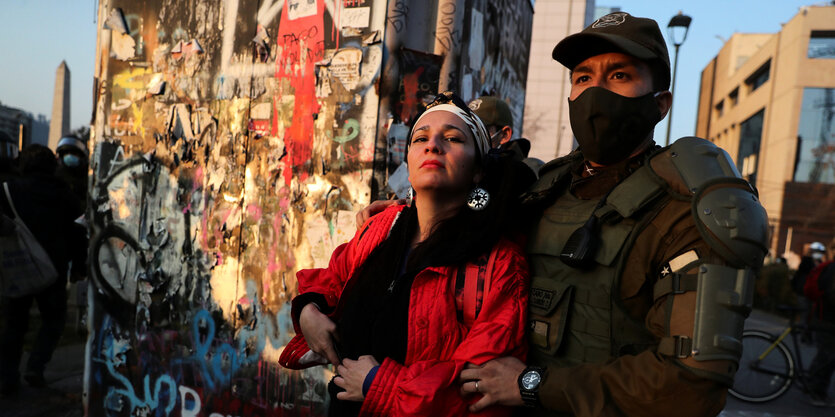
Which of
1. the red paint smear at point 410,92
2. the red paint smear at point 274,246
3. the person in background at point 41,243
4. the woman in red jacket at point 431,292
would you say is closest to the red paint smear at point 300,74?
the red paint smear at point 274,246

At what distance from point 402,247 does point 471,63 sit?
5.64 ft

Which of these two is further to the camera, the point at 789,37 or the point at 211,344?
the point at 789,37

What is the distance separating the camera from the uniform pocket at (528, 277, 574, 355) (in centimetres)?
154

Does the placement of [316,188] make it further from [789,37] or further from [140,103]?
[789,37]

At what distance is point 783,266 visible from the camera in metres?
15.7

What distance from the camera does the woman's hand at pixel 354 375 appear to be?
5.21 ft

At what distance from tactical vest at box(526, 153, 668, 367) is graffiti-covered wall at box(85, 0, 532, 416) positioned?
1551 mm

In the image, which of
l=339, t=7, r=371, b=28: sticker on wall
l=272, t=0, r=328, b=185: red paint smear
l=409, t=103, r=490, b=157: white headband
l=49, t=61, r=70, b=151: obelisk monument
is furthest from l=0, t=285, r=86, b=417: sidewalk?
l=49, t=61, r=70, b=151: obelisk monument

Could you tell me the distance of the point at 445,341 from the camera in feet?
5.25

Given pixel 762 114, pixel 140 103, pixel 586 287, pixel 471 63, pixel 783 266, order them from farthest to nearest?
pixel 762 114 < pixel 783 266 < pixel 140 103 < pixel 471 63 < pixel 586 287

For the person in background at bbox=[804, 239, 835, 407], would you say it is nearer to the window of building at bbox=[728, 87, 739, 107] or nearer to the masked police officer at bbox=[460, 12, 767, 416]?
the masked police officer at bbox=[460, 12, 767, 416]

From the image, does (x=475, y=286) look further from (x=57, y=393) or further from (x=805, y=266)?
(x=805, y=266)

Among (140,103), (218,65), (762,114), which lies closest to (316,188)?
(218,65)

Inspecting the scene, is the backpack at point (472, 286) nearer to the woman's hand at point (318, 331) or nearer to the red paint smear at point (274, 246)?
the woman's hand at point (318, 331)
